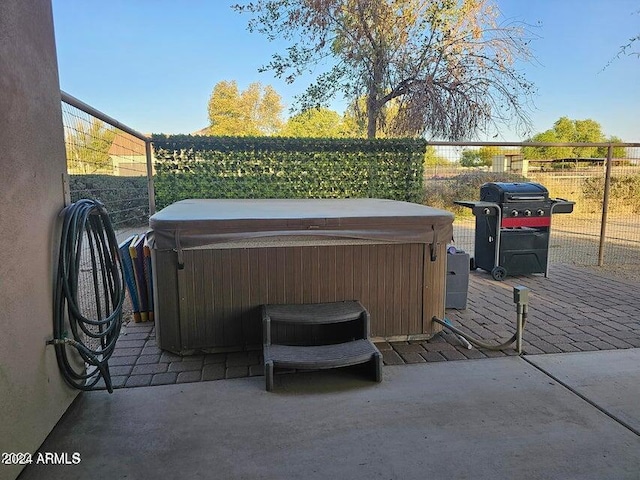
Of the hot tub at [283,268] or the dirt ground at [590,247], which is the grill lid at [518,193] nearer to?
the dirt ground at [590,247]

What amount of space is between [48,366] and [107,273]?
0.68 m

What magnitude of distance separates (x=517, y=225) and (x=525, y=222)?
107 millimetres

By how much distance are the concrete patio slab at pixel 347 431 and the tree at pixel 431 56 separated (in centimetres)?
651

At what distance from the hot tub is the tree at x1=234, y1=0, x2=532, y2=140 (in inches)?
222

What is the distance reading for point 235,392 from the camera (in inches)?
92.1

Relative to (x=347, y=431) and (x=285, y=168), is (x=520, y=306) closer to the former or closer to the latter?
(x=347, y=431)

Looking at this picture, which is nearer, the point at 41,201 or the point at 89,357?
the point at 41,201

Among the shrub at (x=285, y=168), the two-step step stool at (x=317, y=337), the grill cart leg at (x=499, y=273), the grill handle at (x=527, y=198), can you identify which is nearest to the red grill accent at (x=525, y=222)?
the grill handle at (x=527, y=198)

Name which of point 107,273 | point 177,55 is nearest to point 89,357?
point 107,273

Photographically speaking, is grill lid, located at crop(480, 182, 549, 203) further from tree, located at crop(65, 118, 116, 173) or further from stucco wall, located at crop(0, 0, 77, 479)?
stucco wall, located at crop(0, 0, 77, 479)

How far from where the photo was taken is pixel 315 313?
2.73 metres

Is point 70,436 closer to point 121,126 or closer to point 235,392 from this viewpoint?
point 235,392

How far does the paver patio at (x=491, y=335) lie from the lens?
2.64 m

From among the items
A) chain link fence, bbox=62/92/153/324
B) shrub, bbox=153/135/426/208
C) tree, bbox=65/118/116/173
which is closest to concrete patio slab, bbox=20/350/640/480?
chain link fence, bbox=62/92/153/324
